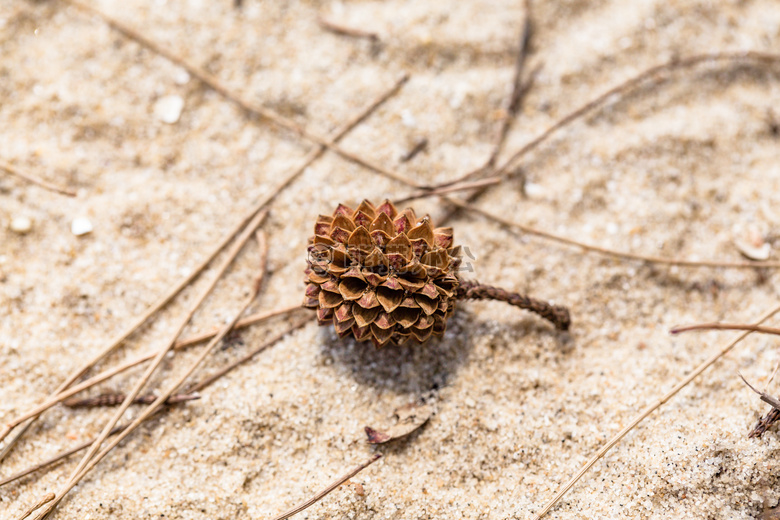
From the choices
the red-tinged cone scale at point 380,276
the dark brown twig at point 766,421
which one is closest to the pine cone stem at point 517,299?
the red-tinged cone scale at point 380,276

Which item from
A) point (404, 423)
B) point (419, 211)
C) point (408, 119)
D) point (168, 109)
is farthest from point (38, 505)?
point (408, 119)

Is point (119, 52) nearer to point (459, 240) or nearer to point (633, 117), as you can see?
point (459, 240)

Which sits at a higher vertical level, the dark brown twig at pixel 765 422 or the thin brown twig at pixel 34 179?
the thin brown twig at pixel 34 179

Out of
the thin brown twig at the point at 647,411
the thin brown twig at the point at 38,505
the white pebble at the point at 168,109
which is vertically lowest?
the thin brown twig at the point at 38,505

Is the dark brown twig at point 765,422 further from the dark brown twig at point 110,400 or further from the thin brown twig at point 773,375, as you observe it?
the dark brown twig at point 110,400

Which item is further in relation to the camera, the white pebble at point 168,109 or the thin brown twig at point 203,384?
the white pebble at point 168,109

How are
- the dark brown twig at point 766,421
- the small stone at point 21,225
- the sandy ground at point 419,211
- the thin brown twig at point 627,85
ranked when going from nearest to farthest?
the dark brown twig at point 766,421 < the sandy ground at point 419,211 < the small stone at point 21,225 < the thin brown twig at point 627,85

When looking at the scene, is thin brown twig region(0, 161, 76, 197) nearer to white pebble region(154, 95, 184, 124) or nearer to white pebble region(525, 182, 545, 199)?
white pebble region(154, 95, 184, 124)

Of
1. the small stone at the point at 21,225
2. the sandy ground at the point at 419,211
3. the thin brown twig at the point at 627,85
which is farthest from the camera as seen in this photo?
the thin brown twig at the point at 627,85
